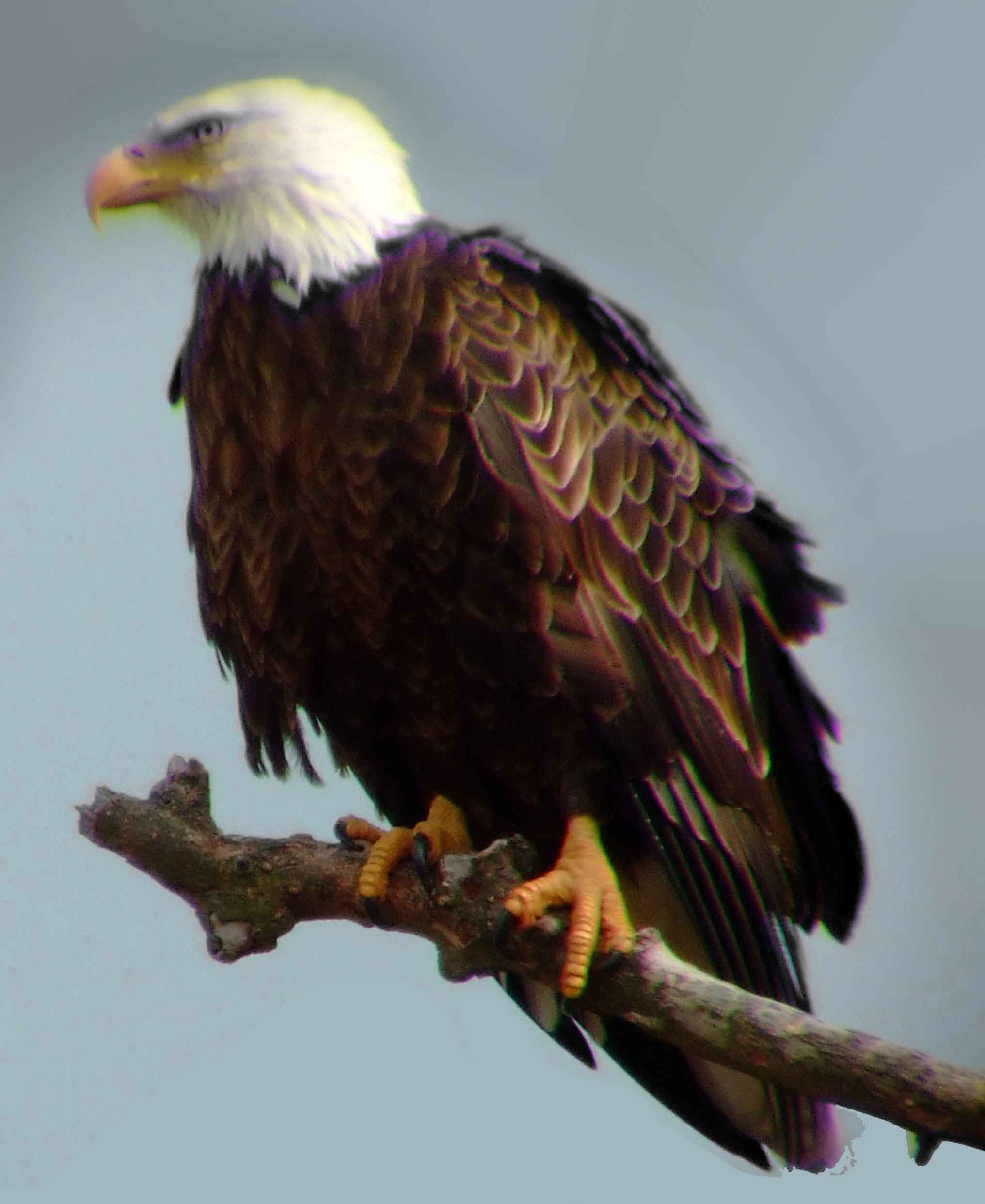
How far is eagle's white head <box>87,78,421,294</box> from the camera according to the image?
265cm

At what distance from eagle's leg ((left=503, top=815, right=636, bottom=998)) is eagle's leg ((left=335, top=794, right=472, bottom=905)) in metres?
0.23

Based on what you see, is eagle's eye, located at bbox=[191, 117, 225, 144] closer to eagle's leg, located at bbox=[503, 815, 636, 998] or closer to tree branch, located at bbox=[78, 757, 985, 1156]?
tree branch, located at bbox=[78, 757, 985, 1156]

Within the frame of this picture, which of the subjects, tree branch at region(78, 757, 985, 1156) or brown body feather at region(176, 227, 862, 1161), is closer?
tree branch at region(78, 757, 985, 1156)

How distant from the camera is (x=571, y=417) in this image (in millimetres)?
2508

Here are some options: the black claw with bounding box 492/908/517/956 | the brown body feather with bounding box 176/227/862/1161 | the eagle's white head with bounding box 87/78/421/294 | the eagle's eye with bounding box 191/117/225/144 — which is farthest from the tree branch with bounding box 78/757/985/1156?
the eagle's eye with bounding box 191/117/225/144

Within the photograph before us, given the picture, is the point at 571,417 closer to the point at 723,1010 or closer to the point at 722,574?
the point at 722,574

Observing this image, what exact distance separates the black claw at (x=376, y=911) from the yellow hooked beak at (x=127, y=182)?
1.18 m

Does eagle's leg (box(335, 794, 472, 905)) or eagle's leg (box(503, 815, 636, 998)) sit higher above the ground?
eagle's leg (box(335, 794, 472, 905))

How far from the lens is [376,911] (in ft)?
8.28

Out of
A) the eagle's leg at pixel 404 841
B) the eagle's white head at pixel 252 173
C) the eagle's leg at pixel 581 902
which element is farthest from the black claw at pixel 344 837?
the eagle's white head at pixel 252 173

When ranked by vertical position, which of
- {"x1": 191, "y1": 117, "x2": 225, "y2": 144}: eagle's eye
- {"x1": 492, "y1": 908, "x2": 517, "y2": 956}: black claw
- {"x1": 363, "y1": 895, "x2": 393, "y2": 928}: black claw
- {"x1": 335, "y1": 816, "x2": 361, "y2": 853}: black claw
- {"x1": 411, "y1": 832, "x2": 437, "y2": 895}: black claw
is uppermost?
{"x1": 191, "y1": 117, "x2": 225, "y2": 144}: eagle's eye

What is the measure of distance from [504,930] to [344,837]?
55 cm

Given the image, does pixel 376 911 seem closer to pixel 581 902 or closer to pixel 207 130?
pixel 581 902

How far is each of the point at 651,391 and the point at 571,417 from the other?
0.20 meters
